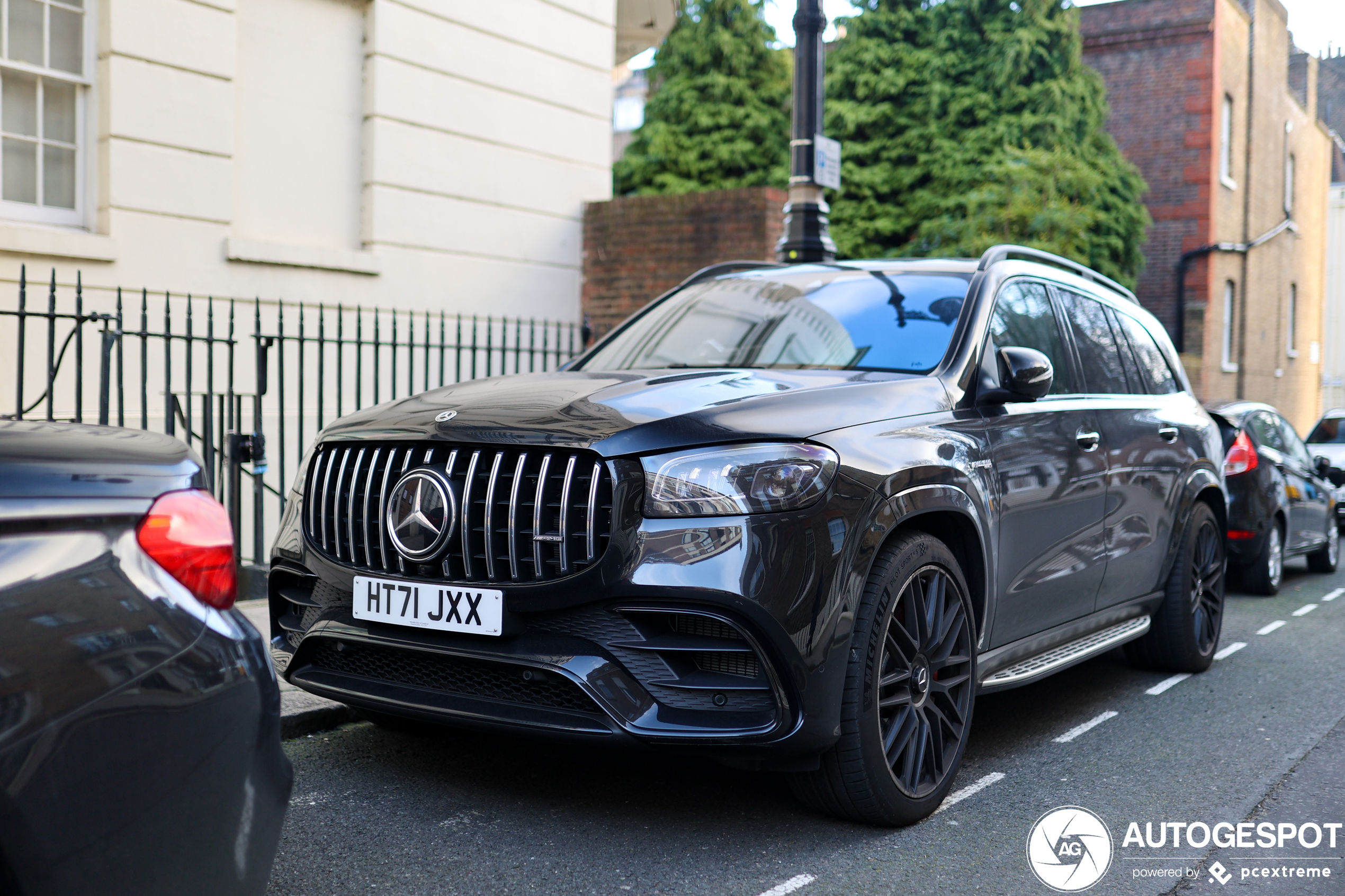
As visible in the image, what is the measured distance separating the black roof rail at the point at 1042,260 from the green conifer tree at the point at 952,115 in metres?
13.5

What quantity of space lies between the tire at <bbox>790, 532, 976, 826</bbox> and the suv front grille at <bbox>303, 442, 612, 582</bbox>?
2.63ft

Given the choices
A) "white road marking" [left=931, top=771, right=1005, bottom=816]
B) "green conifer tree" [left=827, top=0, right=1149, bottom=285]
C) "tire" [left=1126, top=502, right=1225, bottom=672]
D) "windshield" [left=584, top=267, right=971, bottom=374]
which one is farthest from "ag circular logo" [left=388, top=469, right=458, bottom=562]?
"green conifer tree" [left=827, top=0, right=1149, bottom=285]

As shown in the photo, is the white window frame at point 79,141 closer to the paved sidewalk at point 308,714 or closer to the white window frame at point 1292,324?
the paved sidewalk at point 308,714

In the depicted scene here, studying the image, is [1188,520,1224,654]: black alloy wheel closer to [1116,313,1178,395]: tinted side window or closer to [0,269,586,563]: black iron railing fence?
[1116,313,1178,395]: tinted side window

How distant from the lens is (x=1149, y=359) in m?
5.95

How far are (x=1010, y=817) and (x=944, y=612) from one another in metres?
0.66

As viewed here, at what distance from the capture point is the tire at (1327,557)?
10.8 m

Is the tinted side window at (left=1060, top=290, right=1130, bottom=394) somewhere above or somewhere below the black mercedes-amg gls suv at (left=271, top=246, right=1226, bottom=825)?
above

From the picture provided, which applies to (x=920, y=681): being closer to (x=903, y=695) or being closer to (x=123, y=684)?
(x=903, y=695)

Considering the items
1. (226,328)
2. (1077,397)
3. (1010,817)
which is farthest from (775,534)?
(226,328)

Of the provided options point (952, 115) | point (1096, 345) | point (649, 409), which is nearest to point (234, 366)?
point (1096, 345)

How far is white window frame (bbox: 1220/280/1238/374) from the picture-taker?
2517cm

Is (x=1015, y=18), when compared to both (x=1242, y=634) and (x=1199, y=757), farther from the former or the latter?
(x=1199, y=757)

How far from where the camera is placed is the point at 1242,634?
7.40 metres
